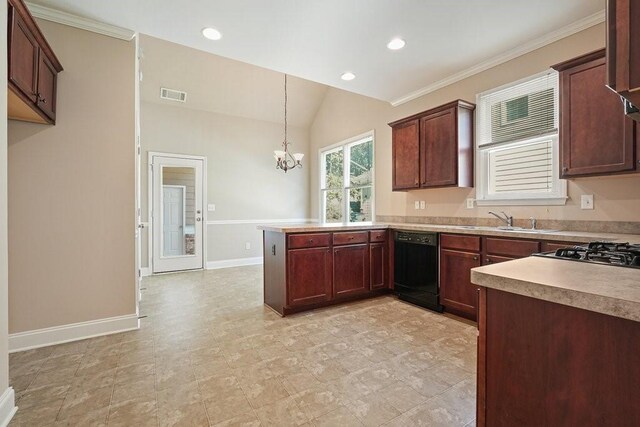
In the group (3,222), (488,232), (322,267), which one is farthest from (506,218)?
(3,222)

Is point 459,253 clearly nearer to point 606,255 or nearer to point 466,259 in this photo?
point 466,259

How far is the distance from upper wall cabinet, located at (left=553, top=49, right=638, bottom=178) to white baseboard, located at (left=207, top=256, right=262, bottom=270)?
5345mm

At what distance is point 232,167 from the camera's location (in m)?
6.16

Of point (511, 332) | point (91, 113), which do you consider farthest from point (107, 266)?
point (511, 332)

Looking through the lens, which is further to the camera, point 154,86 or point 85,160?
point 154,86

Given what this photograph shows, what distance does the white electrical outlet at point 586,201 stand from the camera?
2722mm

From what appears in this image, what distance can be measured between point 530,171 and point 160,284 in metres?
5.18

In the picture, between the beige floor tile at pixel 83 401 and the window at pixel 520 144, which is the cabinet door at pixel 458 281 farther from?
the beige floor tile at pixel 83 401

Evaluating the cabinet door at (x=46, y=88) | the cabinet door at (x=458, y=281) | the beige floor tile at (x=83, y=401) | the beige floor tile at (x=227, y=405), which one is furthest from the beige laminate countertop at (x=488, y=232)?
the cabinet door at (x=46, y=88)

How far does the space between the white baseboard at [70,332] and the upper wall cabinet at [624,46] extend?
3553mm

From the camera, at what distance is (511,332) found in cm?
100

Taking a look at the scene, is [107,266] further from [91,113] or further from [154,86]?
[154,86]

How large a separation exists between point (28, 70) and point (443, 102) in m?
4.17

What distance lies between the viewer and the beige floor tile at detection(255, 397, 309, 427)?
160cm
